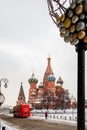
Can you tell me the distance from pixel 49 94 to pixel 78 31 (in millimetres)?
152646

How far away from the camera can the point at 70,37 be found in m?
6.64

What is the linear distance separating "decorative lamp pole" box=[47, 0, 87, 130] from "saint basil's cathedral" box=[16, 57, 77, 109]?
14368 cm

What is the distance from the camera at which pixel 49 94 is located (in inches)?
6240

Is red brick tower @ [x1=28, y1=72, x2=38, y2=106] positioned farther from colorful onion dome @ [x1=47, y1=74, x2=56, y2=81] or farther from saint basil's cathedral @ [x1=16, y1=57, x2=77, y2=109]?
colorful onion dome @ [x1=47, y1=74, x2=56, y2=81]

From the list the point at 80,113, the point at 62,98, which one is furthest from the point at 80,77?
the point at 62,98

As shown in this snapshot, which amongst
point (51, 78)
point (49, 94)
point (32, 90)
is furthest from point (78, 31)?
point (32, 90)

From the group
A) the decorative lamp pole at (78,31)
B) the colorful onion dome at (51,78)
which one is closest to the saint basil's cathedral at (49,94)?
the colorful onion dome at (51,78)

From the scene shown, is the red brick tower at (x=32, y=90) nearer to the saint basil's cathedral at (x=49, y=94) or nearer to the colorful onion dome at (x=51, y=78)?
the saint basil's cathedral at (x=49, y=94)

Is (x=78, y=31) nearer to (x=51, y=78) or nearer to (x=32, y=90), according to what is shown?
(x=51, y=78)

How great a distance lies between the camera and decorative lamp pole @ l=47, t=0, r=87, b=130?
20.1ft

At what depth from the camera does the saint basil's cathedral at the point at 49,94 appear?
154m

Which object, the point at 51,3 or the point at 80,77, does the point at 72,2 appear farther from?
the point at 80,77

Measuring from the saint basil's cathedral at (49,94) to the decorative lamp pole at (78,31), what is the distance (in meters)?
144

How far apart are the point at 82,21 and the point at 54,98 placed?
148 m
